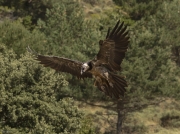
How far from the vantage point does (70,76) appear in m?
24.5

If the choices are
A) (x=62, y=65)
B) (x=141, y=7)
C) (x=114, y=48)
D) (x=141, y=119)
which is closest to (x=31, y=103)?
(x=62, y=65)

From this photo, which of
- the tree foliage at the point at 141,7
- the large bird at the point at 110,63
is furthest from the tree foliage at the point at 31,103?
the tree foliage at the point at 141,7

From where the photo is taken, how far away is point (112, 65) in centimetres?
885

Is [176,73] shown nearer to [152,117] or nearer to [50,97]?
[152,117]

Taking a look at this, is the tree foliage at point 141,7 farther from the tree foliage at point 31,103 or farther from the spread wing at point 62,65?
the spread wing at point 62,65

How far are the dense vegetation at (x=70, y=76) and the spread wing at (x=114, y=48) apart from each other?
9.99 meters

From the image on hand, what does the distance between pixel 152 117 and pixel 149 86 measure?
21.8 ft

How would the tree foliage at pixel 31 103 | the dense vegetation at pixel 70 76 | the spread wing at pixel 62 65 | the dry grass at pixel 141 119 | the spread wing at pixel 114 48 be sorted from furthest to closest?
the dry grass at pixel 141 119, the dense vegetation at pixel 70 76, the tree foliage at pixel 31 103, the spread wing at pixel 62 65, the spread wing at pixel 114 48

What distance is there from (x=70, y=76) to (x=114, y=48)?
1596 centimetres

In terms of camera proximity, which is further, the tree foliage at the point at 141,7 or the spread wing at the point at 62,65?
the tree foliage at the point at 141,7

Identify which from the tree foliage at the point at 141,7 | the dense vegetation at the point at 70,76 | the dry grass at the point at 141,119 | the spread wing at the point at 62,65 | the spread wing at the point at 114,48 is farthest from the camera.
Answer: the tree foliage at the point at 141,7

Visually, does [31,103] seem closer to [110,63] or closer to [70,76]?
[70,76]

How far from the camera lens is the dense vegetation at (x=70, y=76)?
18594 millimetres

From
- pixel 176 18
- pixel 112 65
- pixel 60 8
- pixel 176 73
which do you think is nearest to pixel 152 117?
pixel 176 73
